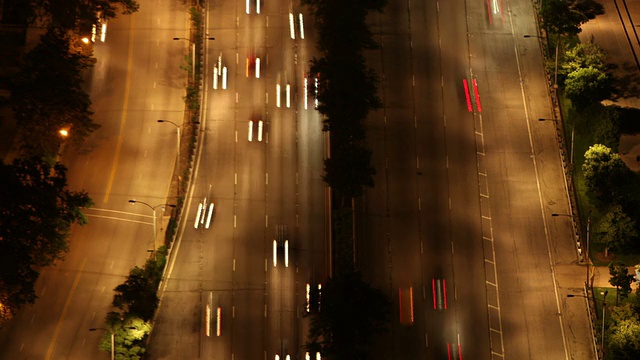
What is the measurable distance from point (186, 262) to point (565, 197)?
50502mm

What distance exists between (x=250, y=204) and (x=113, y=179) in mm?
18674

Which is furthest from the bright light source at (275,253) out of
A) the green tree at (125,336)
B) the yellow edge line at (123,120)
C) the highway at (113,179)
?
the yellow edge line at (123,120)

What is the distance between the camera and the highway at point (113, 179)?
140m

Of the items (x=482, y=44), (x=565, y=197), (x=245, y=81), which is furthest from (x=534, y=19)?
(x=245, y=81)

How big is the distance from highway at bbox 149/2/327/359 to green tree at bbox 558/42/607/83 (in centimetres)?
3473

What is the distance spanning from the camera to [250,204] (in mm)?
149500

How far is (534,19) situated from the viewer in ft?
553

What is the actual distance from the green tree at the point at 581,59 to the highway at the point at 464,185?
16.1 feet

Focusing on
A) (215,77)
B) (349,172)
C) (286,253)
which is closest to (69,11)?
(215,77)

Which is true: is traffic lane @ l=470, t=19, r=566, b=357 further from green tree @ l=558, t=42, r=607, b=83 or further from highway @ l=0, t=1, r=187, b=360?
highway @ l=0, t=1, r=187, b=360

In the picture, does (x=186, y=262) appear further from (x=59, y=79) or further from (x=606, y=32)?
(x=606, y=32)

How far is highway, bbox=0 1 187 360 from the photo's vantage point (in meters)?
140

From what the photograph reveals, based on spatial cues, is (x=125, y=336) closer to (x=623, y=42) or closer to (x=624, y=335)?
(x=624, y=335)

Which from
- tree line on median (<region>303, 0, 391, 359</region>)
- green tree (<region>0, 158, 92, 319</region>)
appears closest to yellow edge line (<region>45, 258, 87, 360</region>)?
green tree (<region>0, 158, 92, 319</region>)
